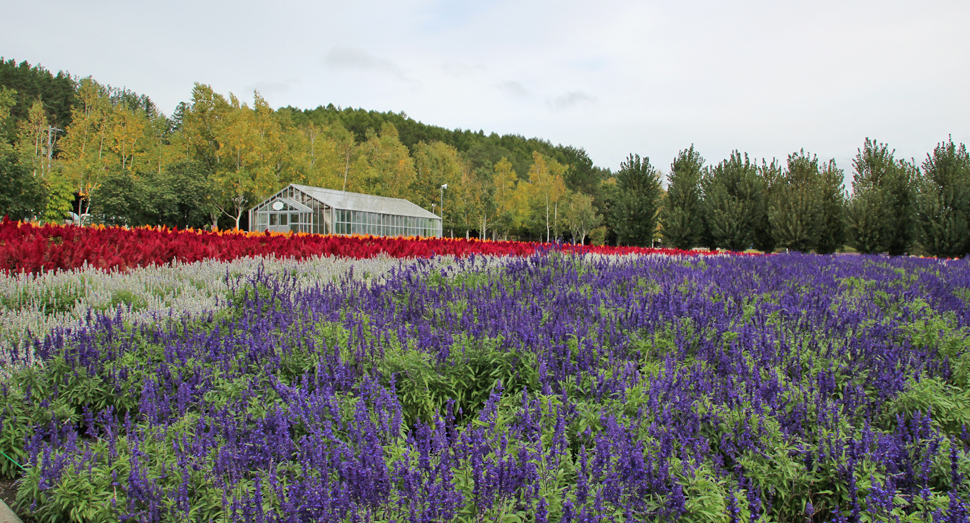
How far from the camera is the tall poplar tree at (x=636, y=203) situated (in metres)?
25.0

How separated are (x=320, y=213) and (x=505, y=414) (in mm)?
31338

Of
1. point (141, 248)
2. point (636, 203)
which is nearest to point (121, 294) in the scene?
point (141, 248)

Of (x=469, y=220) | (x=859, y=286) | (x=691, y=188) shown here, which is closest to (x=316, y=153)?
(x=469, y=220)

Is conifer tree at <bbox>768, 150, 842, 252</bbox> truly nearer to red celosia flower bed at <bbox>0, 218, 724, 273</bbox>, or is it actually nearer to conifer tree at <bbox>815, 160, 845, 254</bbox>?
conifer tree at <bbox>815, 160, 845, 254</bbox>

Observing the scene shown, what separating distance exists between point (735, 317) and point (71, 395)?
5035 millimetres

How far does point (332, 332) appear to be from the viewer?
3.97 metres

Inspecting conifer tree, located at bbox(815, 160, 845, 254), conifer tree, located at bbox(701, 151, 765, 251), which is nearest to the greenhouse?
conifer tree, located at bbox(701, 151, 765, 251)

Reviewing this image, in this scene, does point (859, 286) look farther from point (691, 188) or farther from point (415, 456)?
point (691, 188)

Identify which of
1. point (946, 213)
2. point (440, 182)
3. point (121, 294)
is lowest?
point (121, 294)

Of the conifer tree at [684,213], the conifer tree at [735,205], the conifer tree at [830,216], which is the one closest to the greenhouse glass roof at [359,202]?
the conifer tree at [684,213]

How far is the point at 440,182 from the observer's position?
2119 inches

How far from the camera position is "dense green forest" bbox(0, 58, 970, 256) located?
70.8 feet

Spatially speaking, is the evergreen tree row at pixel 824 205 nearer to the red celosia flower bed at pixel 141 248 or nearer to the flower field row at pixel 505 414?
the red celosia flower bed at pixel 141 248

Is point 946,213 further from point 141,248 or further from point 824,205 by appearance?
point 141,248
